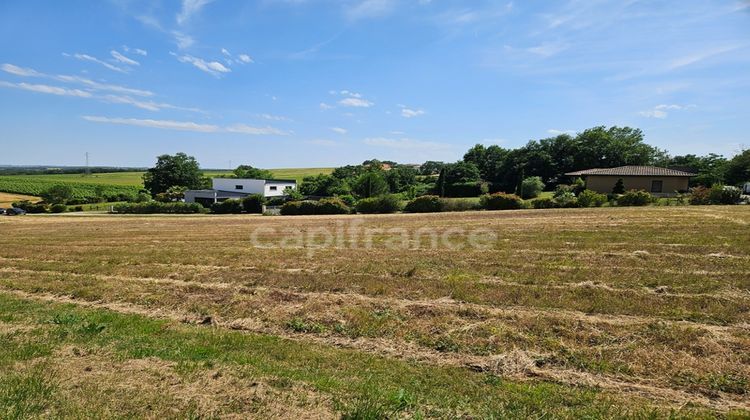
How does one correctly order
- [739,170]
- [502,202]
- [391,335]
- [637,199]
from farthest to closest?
[739,170], [502,202], [637,199], [391,335]

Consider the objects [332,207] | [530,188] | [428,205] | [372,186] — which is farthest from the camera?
[372,186]

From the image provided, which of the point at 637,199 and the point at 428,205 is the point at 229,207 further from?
the point at 637,199

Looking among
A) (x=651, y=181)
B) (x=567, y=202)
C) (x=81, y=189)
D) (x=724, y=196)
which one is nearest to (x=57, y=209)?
(x=81, y=189)

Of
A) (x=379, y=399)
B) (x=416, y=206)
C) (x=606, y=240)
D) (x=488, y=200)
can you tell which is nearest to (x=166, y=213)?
(x=416, y=206)

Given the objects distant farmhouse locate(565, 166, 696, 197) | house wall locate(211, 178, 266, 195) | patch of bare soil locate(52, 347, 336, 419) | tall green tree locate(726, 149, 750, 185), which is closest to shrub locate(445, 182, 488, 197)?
distant farmhouse locate(565, 166, 696, 197)

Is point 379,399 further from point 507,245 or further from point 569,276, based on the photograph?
point 507,245

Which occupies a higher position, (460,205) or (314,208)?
(460,205)

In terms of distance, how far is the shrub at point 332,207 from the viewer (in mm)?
40781

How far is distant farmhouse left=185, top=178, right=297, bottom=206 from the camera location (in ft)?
→ 245

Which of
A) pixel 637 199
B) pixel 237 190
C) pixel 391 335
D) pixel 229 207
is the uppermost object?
pixel 637 199

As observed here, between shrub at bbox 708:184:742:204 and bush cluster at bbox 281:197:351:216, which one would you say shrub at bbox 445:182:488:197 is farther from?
shrub at bbox 708:184:742:204

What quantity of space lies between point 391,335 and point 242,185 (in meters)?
81.9

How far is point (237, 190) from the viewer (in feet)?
274

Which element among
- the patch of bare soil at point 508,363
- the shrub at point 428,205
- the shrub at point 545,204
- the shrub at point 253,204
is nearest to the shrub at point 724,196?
the shrub at point 545,204
